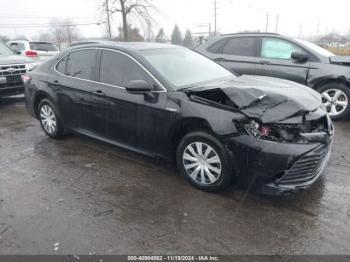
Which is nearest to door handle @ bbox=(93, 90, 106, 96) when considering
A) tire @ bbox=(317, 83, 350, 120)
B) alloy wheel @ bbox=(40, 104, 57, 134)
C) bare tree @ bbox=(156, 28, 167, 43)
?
alloy wheel @ bbox=(40, 104, 57, 134)

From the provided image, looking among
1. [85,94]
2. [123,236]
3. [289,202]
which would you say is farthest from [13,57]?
[289,202]

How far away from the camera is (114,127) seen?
4242mm

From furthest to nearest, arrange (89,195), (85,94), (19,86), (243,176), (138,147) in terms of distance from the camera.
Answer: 1. (19,86)
2. (85,94)
3. (138,147)
4. (89,195)
5. (243,176)

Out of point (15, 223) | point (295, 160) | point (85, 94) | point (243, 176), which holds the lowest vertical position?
point (15, 223)

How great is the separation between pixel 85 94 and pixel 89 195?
1560 millimetres

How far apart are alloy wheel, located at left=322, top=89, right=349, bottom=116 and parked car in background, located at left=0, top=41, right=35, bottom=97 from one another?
734cm

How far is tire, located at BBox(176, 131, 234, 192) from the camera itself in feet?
11.0

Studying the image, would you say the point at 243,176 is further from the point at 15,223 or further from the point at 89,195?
the point at 15,223

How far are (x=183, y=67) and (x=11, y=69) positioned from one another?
584 centimetres

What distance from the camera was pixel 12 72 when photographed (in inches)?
320

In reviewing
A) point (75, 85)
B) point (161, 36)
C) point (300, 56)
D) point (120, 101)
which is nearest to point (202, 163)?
A: point (120, 101)

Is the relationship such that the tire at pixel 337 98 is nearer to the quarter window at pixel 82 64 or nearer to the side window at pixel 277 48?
the side window at pixel 277 48

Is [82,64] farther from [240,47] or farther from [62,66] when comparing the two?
[240,47]

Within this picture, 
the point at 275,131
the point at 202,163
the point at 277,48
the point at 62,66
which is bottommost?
the point at 202,163
